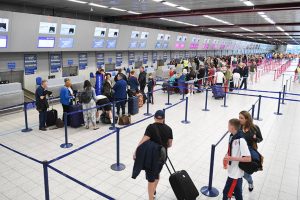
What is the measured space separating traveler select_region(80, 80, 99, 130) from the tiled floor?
362mm

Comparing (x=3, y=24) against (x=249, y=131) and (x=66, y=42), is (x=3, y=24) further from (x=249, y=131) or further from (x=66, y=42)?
(x=249, y=131)

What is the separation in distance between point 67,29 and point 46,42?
1.17 metres

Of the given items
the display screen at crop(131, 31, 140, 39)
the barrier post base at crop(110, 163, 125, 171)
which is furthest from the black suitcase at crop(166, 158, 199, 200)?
the display screen at crop(131, 31, 140, 39)

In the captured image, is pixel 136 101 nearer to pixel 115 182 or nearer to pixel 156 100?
pixel 156 100

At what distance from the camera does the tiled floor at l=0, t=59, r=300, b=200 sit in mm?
4469

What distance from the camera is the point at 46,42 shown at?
10492 mm

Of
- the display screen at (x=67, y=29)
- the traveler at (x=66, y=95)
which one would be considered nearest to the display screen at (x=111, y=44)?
the display screen at (x=67, y=29)

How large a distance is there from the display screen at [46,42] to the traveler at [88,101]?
4.23 metres

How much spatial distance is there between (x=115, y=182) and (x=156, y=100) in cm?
764

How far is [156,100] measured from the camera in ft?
39.9

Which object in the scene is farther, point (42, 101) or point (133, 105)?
point (133, 105)

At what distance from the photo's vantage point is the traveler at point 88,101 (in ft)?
24.2

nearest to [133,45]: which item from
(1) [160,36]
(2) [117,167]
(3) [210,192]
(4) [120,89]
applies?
(1) [160,36]

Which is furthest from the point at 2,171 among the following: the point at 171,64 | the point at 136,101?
the point at 171,64
